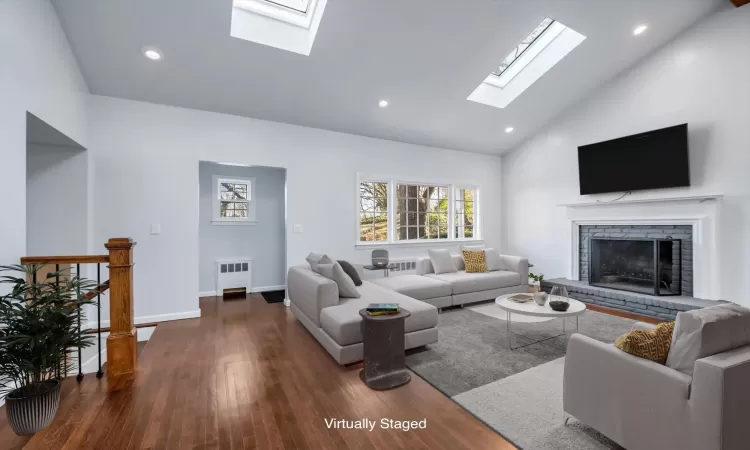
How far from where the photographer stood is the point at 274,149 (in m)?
4.87

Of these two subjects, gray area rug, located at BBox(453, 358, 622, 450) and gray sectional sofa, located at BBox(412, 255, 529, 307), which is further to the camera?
gray sectional sofa, located at BBox(412, 255, 529, 307)

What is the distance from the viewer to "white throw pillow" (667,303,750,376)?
4.82 feet

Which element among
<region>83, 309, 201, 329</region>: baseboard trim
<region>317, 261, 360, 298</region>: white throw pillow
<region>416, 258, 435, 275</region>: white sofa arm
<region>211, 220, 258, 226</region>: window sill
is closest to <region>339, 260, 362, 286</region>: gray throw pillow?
<region>317, 261, 360, 298</region>: white throw pillow

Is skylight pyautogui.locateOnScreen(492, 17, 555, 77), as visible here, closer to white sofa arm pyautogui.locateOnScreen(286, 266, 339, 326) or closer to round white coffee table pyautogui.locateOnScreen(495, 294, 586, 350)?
round white coffee table pyautogui.locateOnScreen(495, 294, 586, 350)

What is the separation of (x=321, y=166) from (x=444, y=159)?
8.80 feet

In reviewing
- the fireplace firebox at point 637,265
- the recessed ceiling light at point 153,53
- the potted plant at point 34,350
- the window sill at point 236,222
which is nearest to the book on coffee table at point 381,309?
the potted plant at point 34,350

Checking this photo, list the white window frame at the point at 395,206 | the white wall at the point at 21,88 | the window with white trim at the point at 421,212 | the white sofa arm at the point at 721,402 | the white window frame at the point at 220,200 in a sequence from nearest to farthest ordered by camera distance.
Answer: the white sofa arm at the point at 721,402
the white wall at the point at 21,88
the white window frame at the point at 395,206
the white window frame at the point at 220,200
the window with white trim at the point at 421,212

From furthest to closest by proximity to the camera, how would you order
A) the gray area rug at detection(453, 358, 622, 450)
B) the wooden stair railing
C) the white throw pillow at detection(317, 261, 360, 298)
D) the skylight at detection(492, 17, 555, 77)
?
the skylight at detection(492, 17, 555, 77)
the white throw pillow at detection(317, 261, 360, 298)
the wooden stair railing
the gray area rug at detection(453, 358, 622, 450)

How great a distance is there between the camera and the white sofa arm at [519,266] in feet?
17.5

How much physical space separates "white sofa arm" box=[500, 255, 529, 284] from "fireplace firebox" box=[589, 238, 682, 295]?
3.52 ft

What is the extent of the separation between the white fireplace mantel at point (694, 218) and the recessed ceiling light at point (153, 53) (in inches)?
252

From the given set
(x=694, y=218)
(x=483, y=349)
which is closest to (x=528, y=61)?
(x=694, y=218)

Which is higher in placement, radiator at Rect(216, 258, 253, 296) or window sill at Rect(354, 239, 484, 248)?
window sill at Rect(354, 239, 484, 248)

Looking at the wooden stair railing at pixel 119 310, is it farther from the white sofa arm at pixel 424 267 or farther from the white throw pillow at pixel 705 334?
the white sofa arm at pixel 424 267
